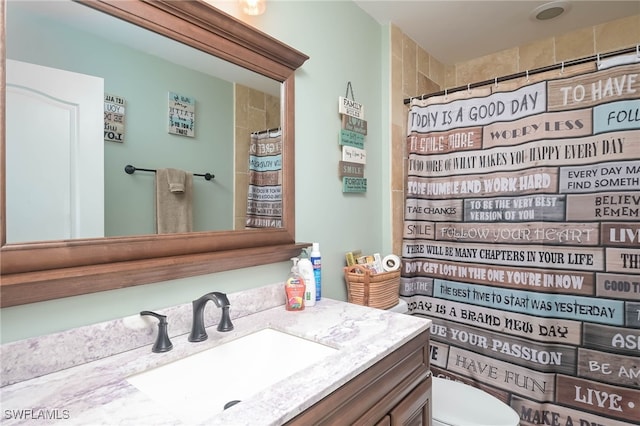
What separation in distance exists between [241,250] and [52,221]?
0.55m

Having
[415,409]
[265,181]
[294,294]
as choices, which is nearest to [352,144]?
[265,181]

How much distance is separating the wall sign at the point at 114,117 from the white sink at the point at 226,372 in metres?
0.66

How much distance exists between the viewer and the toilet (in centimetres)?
131

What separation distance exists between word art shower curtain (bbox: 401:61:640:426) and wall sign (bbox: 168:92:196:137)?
133 centimetres

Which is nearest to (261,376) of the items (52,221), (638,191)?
(52,221)

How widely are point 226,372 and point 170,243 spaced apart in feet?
1.39

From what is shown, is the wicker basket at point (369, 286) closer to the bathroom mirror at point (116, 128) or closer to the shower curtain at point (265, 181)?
the shower curtain at point (265, 181)

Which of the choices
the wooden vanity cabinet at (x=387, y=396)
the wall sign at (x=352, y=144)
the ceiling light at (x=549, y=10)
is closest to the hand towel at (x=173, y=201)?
the wooden vanity cabinet at (x=387, y=396)

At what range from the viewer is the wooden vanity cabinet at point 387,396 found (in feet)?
2.46

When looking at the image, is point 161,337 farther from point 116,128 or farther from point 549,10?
→ point 549,10

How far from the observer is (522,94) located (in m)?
1.63

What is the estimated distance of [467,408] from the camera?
4.61 feet

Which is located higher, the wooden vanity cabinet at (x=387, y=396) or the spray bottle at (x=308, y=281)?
Answer: the spray bottle at (x=308, y=281)

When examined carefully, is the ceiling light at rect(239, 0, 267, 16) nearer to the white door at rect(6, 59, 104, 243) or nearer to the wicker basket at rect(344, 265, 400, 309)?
the white door at rect(6, 59, 104, 243)
